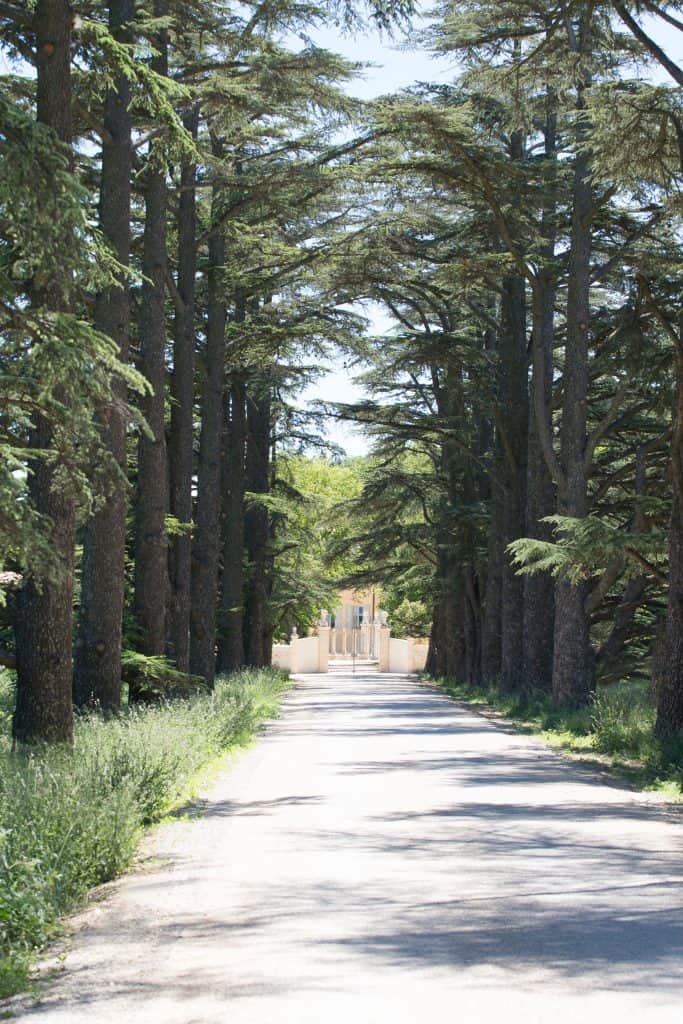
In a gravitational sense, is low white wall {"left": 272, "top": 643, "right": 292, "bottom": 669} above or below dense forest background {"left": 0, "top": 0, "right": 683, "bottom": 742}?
below

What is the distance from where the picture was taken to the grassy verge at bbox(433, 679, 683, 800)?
55.9 ft

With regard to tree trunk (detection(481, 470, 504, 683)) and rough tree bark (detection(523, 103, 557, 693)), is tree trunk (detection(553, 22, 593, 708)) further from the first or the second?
tree trunk (detection(481, 470, 504, 683))

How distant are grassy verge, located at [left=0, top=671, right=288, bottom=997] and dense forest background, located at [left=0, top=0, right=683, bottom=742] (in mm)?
1009

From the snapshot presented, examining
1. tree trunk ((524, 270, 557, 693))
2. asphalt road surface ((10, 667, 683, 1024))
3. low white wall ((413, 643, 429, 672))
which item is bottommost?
asphalt road surface ((10, 667, 683, 1024))

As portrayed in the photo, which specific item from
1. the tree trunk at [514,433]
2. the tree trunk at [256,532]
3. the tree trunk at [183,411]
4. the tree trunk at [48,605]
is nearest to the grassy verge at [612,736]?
the tree trunk at [514,433]

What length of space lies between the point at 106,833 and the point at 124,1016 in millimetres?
4046

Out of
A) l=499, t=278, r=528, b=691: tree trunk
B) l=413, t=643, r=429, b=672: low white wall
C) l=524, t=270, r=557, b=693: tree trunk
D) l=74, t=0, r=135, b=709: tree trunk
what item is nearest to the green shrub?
l=74, t=0, r=135, b=709: tree trunk

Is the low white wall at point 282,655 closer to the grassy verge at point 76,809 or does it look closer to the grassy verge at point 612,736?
the grassy verge at point 612,736

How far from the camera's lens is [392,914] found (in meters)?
8.68

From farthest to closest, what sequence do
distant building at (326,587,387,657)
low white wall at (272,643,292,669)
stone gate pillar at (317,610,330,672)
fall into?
distant building at (326,587,387,657), stone gate pillar at (317,610,330,672), low white wall at (272,643,292,669)

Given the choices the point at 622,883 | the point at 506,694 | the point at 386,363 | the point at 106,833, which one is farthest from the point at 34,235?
the point at 386,363

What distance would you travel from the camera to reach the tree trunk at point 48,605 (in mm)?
13891

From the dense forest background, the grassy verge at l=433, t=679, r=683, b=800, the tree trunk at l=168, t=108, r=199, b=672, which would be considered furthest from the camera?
the tree trunk at l=168, t=108, r=199, b=672

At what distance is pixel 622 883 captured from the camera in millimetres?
9891
